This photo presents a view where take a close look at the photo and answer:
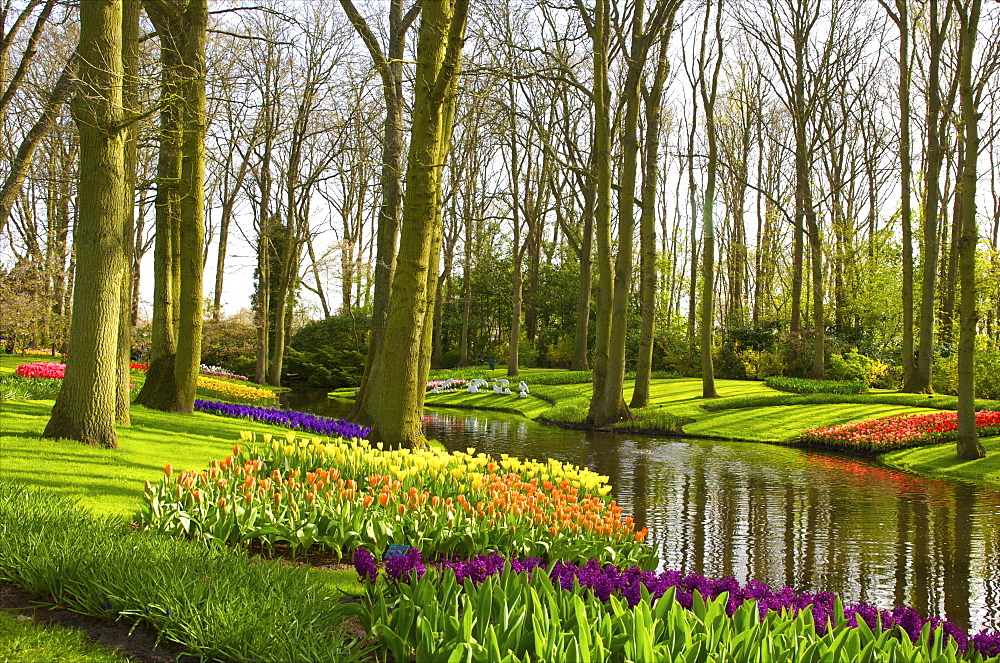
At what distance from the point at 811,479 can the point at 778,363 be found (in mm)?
17110

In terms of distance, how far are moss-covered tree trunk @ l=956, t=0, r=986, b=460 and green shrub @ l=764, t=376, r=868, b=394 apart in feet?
30.2

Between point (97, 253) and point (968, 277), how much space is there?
12.0 m

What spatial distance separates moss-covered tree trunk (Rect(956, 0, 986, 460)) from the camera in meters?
11.4

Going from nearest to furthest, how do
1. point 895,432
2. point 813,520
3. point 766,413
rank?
1. point 813,520
2. point 895,432
3. point 766,413

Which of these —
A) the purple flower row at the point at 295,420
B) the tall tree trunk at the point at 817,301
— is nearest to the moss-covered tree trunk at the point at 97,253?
the purple flower row at the point at 295,420

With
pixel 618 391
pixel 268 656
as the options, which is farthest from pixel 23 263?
pixel 268 656

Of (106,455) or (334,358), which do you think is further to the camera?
(334,358)

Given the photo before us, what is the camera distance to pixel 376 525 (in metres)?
5.15

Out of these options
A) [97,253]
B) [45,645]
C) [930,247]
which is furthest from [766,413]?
[45,645]

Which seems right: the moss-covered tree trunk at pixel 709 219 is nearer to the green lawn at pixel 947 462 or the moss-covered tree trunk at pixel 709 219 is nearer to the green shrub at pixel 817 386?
the green shrub at pixel 817 386

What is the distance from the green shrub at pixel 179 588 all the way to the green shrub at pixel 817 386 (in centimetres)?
2005

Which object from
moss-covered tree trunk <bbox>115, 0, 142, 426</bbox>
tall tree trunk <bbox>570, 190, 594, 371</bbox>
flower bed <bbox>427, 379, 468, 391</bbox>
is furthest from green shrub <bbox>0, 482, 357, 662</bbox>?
tall tree trunk <bbox>570, 190, 594, 371</bbox>

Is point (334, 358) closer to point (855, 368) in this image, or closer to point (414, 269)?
point (855, 368)

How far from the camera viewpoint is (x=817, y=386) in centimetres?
2194
